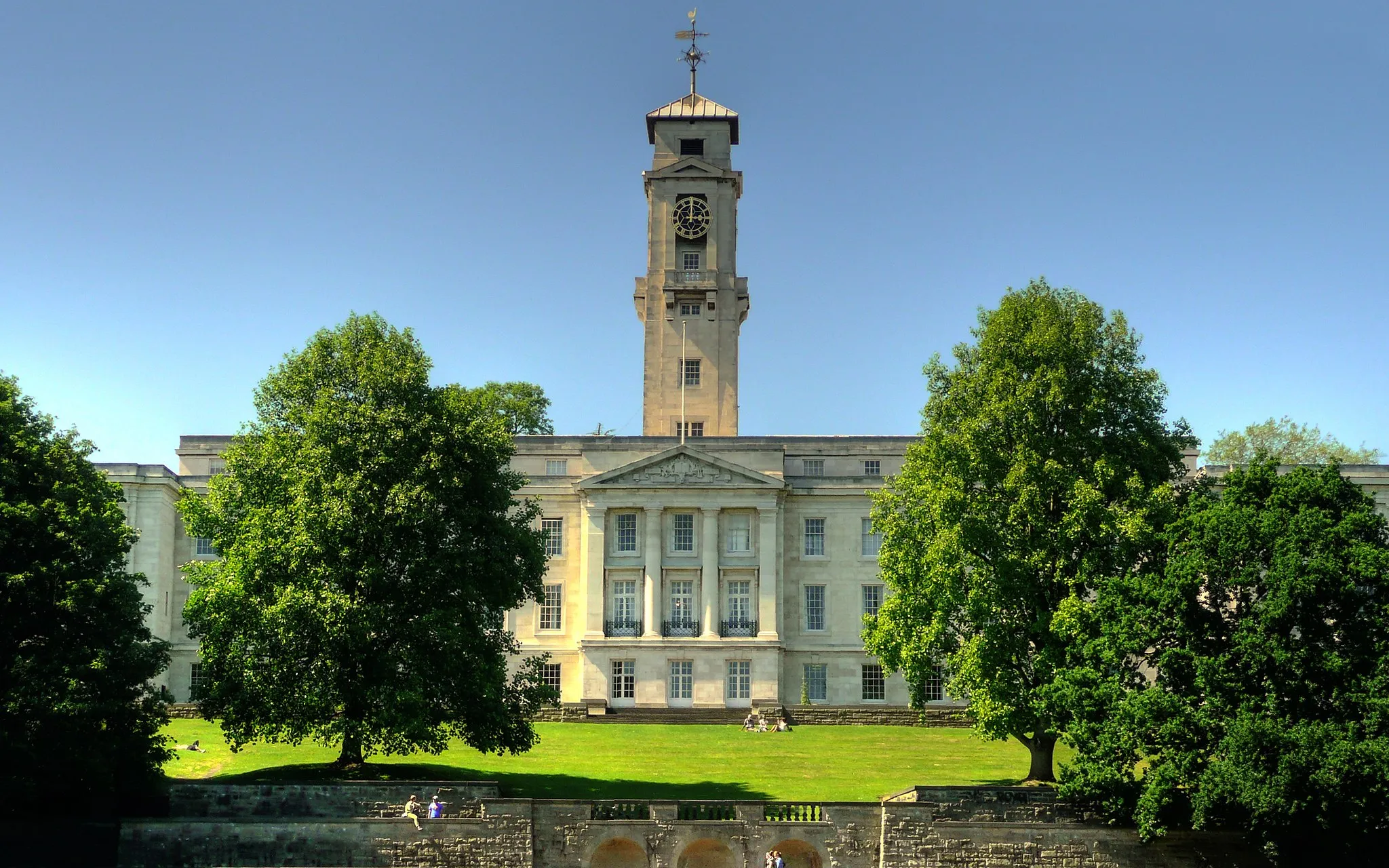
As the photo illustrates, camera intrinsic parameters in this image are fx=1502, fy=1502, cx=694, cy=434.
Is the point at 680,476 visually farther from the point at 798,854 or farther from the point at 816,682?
the point at 798,854

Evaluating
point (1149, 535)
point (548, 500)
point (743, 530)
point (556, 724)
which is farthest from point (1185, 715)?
point (548, 500)

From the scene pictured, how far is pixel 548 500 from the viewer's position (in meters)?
70.7

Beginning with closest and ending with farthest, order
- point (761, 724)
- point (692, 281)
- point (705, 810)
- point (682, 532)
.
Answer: point (705, 810)
point (761, 724)
point (682, 532)
point (692, 281)

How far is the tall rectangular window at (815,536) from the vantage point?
70.6 meters

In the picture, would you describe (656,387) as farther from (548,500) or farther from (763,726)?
(763,726)

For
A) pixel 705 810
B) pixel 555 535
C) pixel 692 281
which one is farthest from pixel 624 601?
pixel 705 810

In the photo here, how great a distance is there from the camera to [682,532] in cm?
6925

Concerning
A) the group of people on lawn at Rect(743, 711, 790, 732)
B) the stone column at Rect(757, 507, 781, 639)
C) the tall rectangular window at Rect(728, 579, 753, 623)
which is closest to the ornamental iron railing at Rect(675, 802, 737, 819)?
the group of people on lawn at Rect(743, 711, 790, 732)

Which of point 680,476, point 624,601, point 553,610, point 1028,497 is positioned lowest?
point 553,610

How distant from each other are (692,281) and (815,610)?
17.5m

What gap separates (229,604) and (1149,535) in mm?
25055

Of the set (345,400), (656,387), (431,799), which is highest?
(656,387)

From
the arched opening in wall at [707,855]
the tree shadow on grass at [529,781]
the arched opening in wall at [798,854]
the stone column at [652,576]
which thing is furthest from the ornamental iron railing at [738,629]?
the arched opening in wall at [798,854]

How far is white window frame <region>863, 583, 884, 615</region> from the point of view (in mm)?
70000
